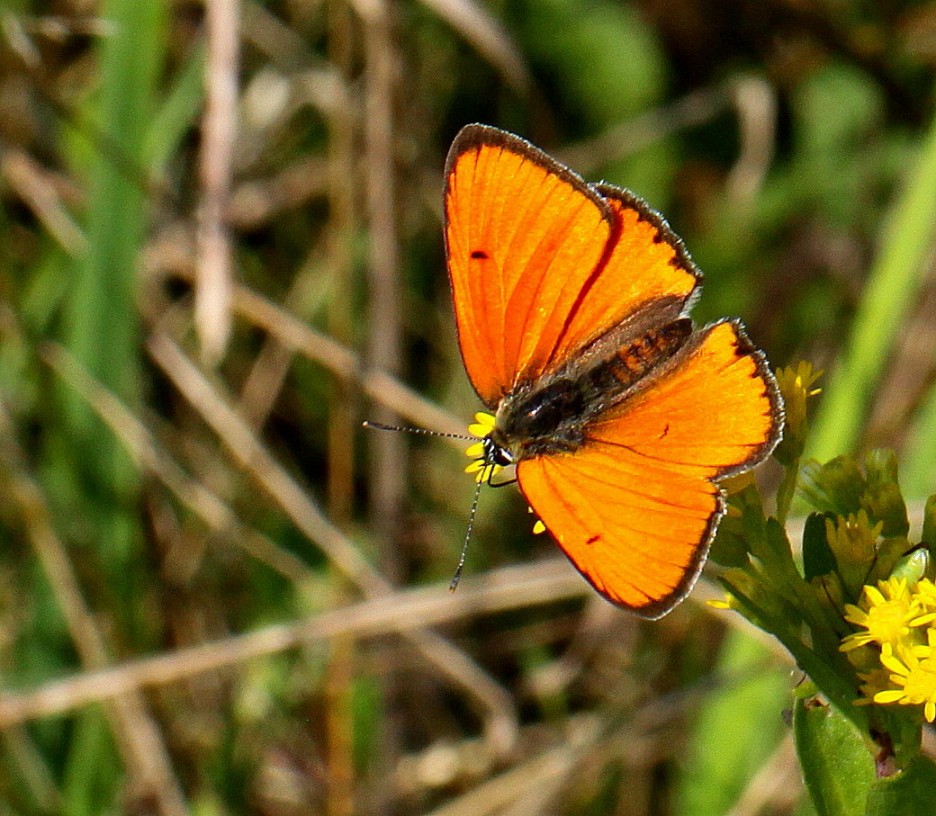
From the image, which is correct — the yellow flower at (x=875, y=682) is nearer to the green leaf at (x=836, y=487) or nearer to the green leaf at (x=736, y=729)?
the green leaf at (x=836, y=487)

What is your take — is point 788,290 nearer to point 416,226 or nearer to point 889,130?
point 889,130

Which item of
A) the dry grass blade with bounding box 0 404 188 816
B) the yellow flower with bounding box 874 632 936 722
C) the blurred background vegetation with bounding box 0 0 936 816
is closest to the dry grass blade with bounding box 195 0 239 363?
the blurred background vegetation with bounding box 0 0 936 816

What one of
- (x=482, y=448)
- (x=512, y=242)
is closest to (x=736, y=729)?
(x=482, y=448)

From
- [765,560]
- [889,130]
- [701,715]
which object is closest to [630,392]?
[765,560]

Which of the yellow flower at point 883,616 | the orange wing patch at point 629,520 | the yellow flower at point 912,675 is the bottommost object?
the yellow flower at point 912,675

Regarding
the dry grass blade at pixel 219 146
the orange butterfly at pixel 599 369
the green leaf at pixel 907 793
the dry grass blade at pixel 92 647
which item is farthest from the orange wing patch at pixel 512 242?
the dry grass blade at pixel 92 647

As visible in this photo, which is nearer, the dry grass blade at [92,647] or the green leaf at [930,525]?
the green leaf at [930,525]
